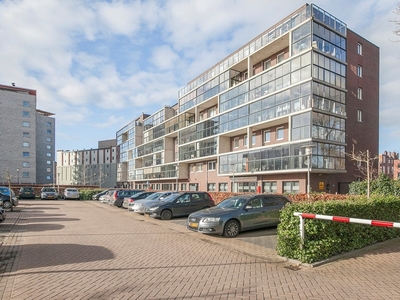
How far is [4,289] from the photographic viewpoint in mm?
4996

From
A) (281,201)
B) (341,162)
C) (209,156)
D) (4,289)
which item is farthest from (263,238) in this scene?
(209,156)

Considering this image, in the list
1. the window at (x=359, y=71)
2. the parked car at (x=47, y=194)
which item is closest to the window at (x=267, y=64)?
the window at (x=359, y=71)

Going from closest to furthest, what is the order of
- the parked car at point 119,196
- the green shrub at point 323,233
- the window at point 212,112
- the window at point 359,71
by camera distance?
the green shrub at point 323,233
the parked car at point 119,196
the window at point 359,71
the window at point 212,112

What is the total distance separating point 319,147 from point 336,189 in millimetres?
5483

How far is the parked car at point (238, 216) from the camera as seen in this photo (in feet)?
31.9

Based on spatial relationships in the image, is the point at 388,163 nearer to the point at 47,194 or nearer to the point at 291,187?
the point at 291,187

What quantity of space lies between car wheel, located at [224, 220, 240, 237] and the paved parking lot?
0.44 metres

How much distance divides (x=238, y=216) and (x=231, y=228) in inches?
18.6

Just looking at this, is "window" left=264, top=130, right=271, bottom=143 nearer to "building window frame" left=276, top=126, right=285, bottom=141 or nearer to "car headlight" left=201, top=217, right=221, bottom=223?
"building window frame" left=276, top=126, right=285, bottom=141

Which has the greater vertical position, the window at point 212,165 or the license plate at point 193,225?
the window at point 212,165

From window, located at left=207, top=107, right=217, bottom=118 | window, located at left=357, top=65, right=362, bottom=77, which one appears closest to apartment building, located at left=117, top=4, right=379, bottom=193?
window, located at left=357, top=65, right=362, bottom=77

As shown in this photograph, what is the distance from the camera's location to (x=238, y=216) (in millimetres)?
10000

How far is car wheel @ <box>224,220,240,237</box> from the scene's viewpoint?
9.76 m

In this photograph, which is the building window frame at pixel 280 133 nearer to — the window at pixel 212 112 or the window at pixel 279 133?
the window at pixel 279 133
